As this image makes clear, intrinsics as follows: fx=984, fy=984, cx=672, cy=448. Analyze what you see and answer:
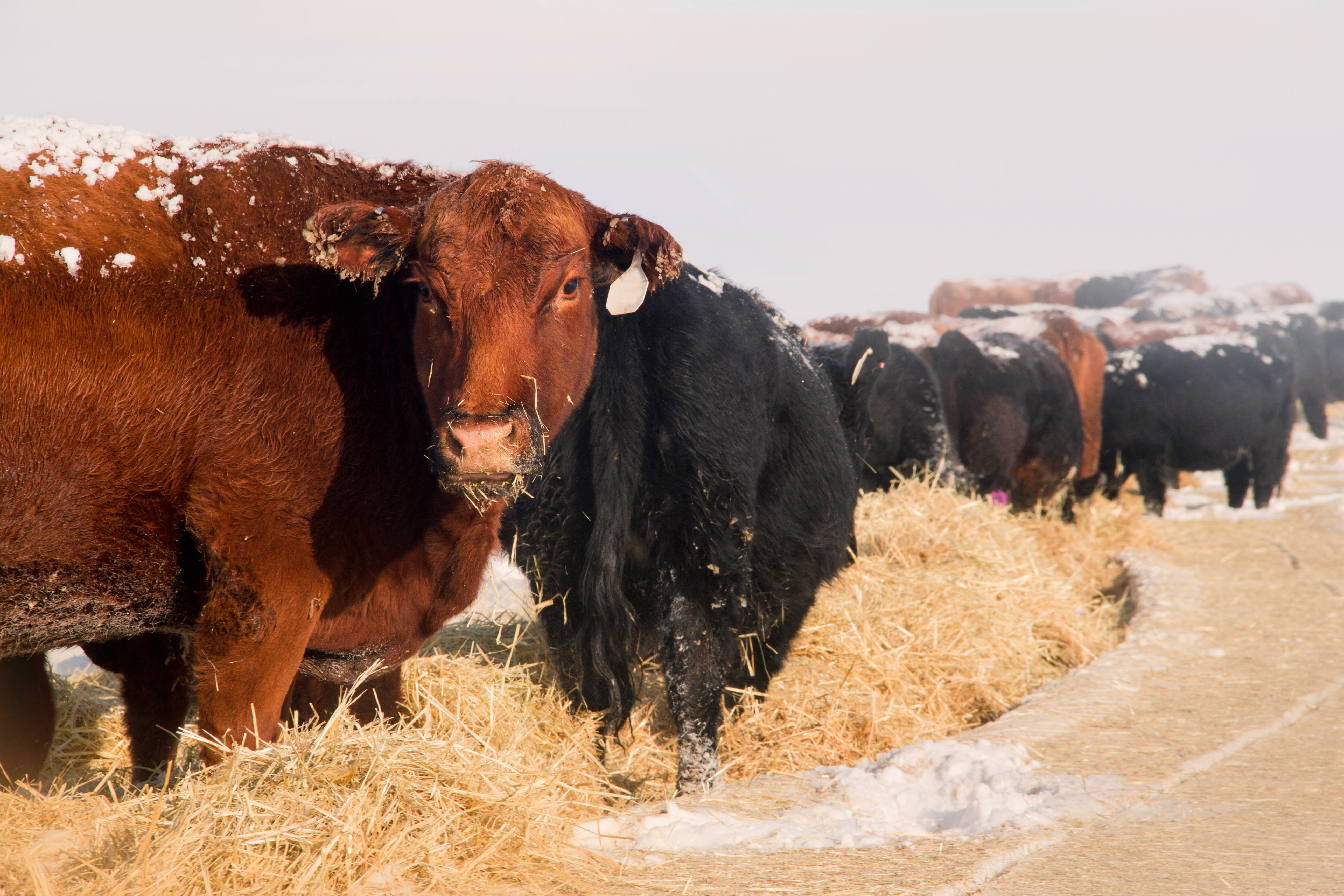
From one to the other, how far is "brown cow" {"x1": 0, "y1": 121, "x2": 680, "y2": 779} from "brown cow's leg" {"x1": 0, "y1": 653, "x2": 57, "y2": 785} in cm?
68

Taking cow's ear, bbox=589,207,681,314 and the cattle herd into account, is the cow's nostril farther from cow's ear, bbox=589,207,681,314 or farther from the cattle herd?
cow's ear, bbox=589,207,681,314

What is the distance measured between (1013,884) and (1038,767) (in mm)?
1028

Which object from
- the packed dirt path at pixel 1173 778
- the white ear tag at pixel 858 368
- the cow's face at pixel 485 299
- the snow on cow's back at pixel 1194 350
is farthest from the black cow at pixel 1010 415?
the cow's face at pixel 485 299

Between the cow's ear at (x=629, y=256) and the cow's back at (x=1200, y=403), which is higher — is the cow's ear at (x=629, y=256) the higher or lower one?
the higher one

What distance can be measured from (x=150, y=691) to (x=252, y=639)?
3.26ft

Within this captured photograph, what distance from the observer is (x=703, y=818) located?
2.90 meters

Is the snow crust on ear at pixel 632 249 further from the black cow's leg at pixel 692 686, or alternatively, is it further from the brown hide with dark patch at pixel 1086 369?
the brown hide with dark patch at pixel 1086 369

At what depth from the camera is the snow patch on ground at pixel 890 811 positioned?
2746 mm

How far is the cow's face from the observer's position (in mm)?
2330

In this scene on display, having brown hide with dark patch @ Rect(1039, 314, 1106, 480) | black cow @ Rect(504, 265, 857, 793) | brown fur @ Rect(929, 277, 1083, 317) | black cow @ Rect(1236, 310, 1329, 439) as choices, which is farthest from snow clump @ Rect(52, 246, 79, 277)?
brown fur @ Rect(929, 277, 1083, 317)

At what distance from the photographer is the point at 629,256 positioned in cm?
293

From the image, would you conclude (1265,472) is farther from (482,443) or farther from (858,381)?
(482,443)

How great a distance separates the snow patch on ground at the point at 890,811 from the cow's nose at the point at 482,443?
43.5 inches

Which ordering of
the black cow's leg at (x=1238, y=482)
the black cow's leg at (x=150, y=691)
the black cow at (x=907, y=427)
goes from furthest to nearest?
the black cow's leg at (x=1238, y=482) < the black cow at (x=907, y=427) < the black cow's leg at (x=150, y=691)
